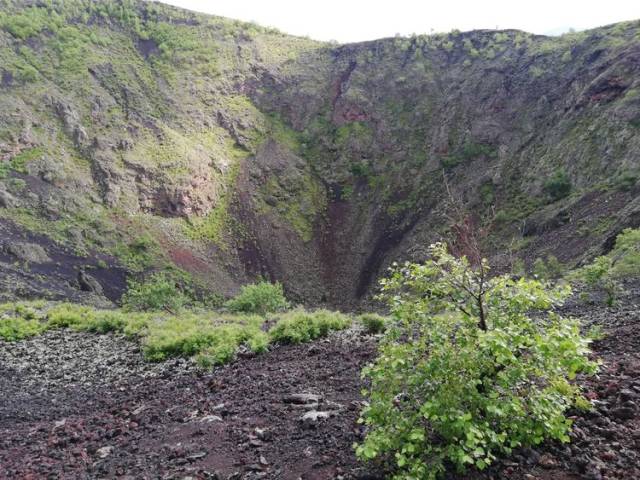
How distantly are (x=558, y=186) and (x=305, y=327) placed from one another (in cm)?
2850

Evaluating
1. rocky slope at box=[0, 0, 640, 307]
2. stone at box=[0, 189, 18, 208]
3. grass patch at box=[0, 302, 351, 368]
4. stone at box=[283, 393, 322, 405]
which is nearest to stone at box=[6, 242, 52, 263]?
rocky slope at box=[0, 0, 640, 307]

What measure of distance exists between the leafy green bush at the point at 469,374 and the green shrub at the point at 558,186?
1337 inches

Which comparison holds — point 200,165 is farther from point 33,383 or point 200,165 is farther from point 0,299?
point 33,383

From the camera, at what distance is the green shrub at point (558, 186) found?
3524 cm

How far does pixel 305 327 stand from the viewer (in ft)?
46.8

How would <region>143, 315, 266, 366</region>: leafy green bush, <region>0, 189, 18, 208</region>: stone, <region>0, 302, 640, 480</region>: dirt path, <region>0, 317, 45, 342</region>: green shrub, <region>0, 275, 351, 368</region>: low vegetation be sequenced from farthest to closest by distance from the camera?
<region>0, 189, 18, 208</region>: stone → <region>0, 317, 45, 342</region>: green shrub → <region>0, 275, 351, 368</region>: low vegetation → <region>143, 315, 266, 366</region>: leafy green bush → <region>0, 302, 640, 480</region>: dirt path

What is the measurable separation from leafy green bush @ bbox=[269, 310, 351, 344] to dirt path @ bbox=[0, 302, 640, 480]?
0.67 meters

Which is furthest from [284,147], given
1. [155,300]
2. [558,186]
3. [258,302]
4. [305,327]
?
[305,327]

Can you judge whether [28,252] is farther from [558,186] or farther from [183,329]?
[558,186]

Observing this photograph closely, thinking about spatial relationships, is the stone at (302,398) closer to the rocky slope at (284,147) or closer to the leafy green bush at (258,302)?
the leafy green bush at (258,302)

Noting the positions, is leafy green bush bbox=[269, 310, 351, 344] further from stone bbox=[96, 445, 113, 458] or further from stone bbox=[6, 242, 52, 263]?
stone bbox=[6, 242, 52, 263]

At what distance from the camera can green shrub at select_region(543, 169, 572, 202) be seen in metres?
35.2

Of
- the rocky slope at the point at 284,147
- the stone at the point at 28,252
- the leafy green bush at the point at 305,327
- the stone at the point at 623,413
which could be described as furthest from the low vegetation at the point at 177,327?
the stone at the point at 623,413

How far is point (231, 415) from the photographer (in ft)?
26.6
